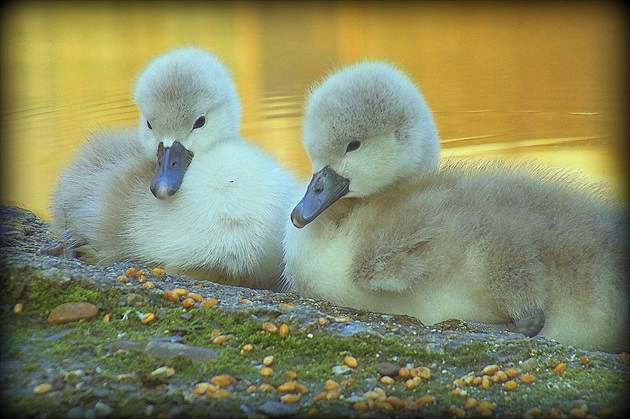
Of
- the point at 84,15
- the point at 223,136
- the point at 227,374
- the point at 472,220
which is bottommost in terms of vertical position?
the point at 227,374

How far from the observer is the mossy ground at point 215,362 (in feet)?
4.65

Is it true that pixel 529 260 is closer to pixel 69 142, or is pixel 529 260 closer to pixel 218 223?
pixel 218 223

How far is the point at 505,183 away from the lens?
212 cm

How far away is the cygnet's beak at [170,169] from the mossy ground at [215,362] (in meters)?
0.45

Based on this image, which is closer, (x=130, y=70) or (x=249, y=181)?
(x=249, y=181)

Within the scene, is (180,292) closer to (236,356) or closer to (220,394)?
(236,356)

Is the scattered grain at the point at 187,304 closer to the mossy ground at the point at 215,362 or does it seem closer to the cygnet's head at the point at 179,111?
the mossy ground at the point at 215,362

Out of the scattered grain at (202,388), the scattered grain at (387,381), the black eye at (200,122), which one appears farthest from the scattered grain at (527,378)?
the black eye at (200,122)

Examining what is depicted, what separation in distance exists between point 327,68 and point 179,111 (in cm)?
109

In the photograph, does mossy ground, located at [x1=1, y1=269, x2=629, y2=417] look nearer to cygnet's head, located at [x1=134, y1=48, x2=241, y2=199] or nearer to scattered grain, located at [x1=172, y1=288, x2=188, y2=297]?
scattered grain, located at [x1=172, y1=288, x2=188, y2=297]

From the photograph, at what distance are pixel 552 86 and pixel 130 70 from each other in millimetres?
1890

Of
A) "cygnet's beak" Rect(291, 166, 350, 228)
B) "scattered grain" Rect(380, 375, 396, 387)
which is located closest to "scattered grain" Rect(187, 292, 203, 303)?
"cygnet's beak" Rect(291, 166, 350, 228)

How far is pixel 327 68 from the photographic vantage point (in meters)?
3.31

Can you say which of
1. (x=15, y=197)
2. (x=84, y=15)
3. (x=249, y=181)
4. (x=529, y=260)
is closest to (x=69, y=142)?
(x=15, y=197)
